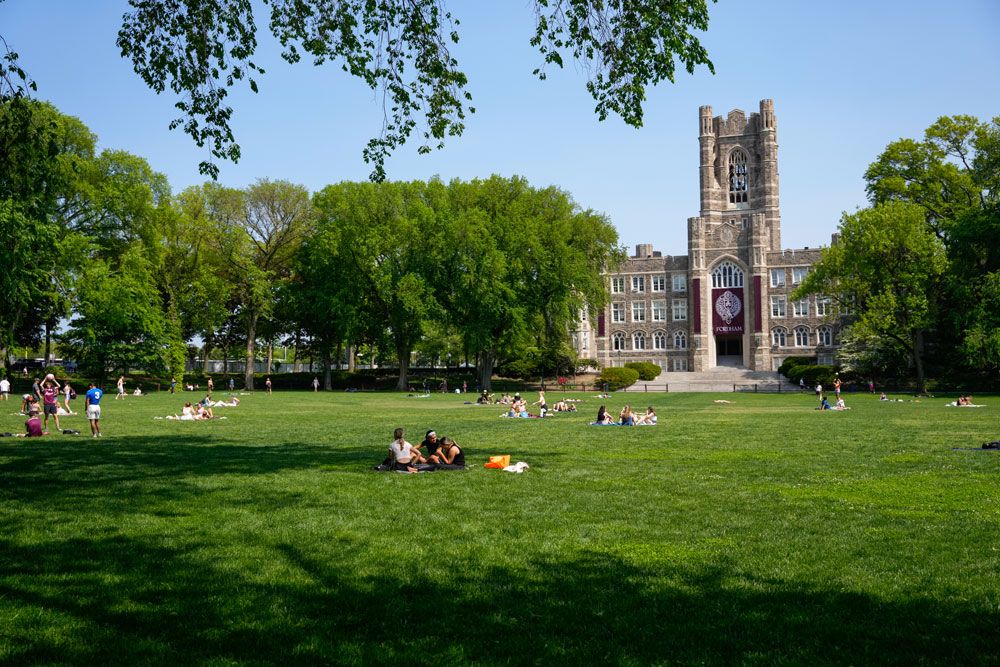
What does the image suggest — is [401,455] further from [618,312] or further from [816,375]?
[618,312]

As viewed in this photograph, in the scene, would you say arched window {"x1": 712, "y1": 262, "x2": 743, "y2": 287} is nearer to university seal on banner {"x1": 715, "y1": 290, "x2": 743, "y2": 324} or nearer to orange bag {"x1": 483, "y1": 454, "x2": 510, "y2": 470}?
university seal on banner {"x1": 715, "y1": 290, "x2": 743, "y2": 324}

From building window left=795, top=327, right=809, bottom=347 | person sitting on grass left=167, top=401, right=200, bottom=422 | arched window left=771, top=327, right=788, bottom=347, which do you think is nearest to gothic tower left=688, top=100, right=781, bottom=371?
arched window left=771, top=327, right=788, bottom=347

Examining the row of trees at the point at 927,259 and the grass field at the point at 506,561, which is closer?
the grass field at the point at 506,561

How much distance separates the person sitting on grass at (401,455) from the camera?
16.8 m

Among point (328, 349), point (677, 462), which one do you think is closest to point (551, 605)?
point (677, 462)

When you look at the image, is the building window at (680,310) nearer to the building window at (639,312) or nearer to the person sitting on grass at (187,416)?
the building window at (639,312)

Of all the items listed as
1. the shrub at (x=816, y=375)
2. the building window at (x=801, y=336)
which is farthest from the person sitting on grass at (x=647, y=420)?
the building window at (x=801, y=336)

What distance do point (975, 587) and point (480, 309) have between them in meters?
58.2

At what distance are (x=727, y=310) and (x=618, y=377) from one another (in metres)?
26.1

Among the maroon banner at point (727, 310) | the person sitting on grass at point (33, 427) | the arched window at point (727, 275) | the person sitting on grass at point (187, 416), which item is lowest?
the person sitting on grass at point (187, 416)

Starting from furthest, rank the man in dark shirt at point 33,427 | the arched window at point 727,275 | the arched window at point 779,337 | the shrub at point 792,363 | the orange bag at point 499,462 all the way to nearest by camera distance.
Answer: the arched window at point 727,275
the arched window at point 779,337
the shrub at point 792,363
the man in dark shirt at point 33,427
the orange bag at point 499,462

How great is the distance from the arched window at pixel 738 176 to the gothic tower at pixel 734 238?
0.13 m

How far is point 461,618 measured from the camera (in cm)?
726

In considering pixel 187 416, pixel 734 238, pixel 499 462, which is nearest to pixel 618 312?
pixel 734 238
